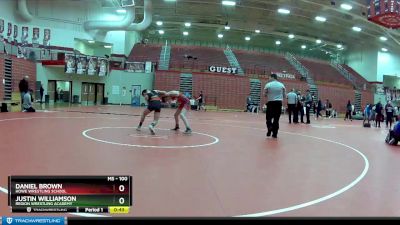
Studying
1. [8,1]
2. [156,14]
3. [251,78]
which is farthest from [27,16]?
[251,78]

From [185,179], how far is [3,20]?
3142 cm

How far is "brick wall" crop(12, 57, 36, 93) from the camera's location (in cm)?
2617

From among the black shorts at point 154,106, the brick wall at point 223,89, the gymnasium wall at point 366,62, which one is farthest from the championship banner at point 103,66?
the gymnasium wall at point 366,62

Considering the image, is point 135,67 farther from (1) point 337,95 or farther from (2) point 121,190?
(2) point 121,190

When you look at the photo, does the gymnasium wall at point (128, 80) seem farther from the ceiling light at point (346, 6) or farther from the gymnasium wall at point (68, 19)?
the ceiling light at point (346, 6)

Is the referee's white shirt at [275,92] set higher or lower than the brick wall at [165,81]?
lower

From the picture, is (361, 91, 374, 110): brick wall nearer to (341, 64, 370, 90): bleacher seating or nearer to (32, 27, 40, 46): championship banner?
(341, 64, 370, 90): bleacher seating

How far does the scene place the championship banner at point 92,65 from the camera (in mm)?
32281

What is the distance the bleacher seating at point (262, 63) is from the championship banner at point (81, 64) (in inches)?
634

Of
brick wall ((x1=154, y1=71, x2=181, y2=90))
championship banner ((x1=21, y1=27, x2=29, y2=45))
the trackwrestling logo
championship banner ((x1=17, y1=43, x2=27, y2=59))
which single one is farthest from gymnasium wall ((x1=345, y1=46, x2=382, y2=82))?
the trackwrestling logo

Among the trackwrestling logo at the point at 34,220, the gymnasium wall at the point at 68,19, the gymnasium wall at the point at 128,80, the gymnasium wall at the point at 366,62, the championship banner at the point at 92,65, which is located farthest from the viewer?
the gymnasium wall at the point at 366,62

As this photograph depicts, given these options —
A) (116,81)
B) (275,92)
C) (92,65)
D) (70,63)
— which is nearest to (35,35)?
(70,63)

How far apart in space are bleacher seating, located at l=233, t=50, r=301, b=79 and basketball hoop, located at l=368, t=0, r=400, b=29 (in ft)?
66.0
